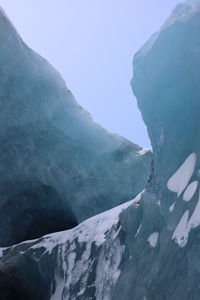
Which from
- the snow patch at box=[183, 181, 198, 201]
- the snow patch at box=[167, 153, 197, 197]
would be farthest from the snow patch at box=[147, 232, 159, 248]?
the snow patch at box=[183, 181, 198, 201]

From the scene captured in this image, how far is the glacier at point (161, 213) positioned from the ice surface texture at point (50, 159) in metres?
5.69

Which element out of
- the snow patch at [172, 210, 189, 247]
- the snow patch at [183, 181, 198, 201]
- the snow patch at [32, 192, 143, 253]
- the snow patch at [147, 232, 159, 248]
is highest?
the snow patch at [183, 181, 198, 201]

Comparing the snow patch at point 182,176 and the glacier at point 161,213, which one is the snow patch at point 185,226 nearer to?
the glacier at point 161,213

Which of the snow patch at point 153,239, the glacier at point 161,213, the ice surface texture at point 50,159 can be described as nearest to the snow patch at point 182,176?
the glacier at point 161,213

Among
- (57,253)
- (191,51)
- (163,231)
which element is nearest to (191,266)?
(163,231)

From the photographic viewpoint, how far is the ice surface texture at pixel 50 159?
46.4 feet

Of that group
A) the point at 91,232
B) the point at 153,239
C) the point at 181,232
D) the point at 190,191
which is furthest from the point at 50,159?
the point at 181,232

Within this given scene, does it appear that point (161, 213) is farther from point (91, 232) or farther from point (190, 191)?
point (91, 232)

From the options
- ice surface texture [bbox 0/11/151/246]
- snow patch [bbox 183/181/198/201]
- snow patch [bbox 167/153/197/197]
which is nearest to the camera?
snow patch [bbox 183/181/198/201]

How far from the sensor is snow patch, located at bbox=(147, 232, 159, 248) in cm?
648

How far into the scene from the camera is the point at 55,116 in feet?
48.7

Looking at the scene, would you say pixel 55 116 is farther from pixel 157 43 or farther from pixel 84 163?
pixel 157 43

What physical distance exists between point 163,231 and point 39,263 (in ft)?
17.1

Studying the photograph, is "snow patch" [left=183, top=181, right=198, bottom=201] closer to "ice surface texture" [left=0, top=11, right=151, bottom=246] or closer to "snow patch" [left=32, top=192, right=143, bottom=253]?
"snow patch" [left=32, top=192, right=143, bottom=253]
